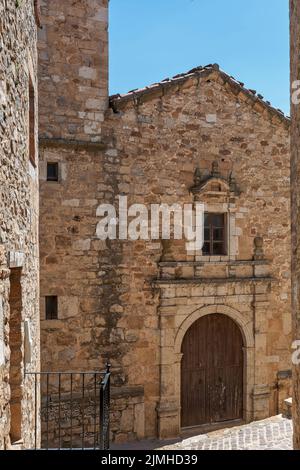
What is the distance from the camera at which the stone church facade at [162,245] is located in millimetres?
8484

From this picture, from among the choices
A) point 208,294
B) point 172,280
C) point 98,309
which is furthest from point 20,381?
point 208,294

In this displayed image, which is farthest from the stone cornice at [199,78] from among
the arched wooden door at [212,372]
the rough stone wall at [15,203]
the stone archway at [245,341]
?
the arched wooden door at [212,372]

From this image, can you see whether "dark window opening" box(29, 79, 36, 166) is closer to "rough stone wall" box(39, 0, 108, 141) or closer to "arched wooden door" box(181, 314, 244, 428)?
"rough stone wall" box(39, 0, 108, 141)

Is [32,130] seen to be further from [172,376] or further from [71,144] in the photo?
[172,376]

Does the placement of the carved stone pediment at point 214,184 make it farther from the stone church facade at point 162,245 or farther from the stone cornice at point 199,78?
the stone cornice at point 199,78

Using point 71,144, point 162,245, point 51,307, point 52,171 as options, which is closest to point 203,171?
point 162,245

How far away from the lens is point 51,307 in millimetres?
8383

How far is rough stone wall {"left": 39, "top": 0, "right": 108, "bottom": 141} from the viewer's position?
8.45 m

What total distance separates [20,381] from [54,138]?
5.39 meters

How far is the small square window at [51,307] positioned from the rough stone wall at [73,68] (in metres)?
3.00

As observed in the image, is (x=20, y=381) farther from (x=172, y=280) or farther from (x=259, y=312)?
(x=259, y=312)

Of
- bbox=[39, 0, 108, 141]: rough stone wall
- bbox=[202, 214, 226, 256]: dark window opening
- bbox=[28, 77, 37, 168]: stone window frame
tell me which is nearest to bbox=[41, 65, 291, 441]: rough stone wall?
bbox=[202, 214, 226, 256]: dark window opening

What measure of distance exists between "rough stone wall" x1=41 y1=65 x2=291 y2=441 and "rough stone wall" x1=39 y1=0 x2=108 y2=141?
0.34 meters

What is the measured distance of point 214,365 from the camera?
31.7 ft
